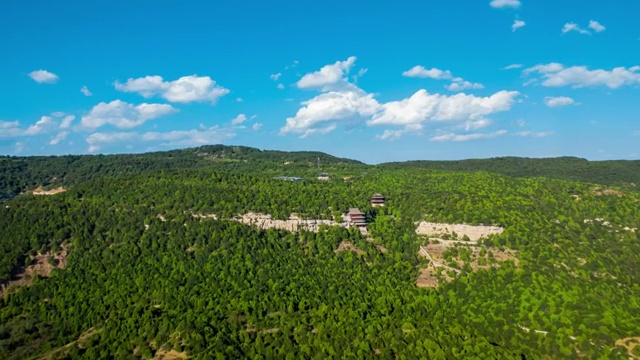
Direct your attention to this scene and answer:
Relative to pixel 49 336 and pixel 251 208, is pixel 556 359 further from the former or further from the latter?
pixel 49 336

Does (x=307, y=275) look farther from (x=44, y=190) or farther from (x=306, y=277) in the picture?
(x=44, y=190)

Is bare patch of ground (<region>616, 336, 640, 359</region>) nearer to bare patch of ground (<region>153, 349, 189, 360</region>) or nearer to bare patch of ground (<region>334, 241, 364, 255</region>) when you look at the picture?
bare patch of ground (<region>334, 241, 364, 255</region>)

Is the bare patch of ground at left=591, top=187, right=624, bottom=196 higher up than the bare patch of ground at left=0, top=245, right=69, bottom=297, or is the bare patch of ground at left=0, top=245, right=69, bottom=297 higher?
the bare patch of ground at left=591, top=187, right=624, bottom=196

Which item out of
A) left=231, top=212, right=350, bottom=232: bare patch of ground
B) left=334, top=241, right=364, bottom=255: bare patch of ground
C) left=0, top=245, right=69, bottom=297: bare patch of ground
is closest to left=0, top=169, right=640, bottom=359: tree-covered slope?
left=334, top=241, right=364, bottom=255: bare patch of ground

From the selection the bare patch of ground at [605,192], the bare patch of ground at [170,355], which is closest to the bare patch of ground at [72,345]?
the bare patch of ground at [170,355]

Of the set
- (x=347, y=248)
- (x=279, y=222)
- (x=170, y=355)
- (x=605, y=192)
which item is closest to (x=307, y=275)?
(x=347, y=248)

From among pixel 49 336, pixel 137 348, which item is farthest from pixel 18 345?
pixel 137 348

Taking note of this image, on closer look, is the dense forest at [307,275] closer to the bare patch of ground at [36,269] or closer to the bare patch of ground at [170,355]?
the bare patch of ground at [170,355]
